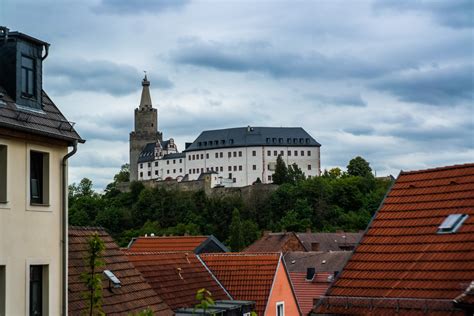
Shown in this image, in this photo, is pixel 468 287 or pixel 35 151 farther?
pixel 35 151

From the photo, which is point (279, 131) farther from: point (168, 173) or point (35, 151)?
point (35, 151)

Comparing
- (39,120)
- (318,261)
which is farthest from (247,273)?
(318,261)

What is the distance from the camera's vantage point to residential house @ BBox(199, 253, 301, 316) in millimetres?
28625

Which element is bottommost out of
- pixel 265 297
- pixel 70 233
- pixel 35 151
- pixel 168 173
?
pixel 265 297

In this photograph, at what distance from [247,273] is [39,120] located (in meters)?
15.4

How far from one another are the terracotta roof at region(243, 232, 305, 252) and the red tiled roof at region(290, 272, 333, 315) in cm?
2553

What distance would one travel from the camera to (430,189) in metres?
16.1

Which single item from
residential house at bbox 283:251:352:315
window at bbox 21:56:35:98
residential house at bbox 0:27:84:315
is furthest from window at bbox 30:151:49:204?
residential house at bbox 283:251:352:315

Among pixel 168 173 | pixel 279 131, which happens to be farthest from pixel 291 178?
pixel 168 173

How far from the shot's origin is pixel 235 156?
164 metres

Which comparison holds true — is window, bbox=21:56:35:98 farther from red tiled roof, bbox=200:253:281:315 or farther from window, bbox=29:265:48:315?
red tiled roof, bbox=200:253:281:315

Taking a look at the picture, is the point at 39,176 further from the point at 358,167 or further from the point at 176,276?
the point at 358,167

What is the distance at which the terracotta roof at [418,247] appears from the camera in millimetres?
13820

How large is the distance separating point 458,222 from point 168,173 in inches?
6321
